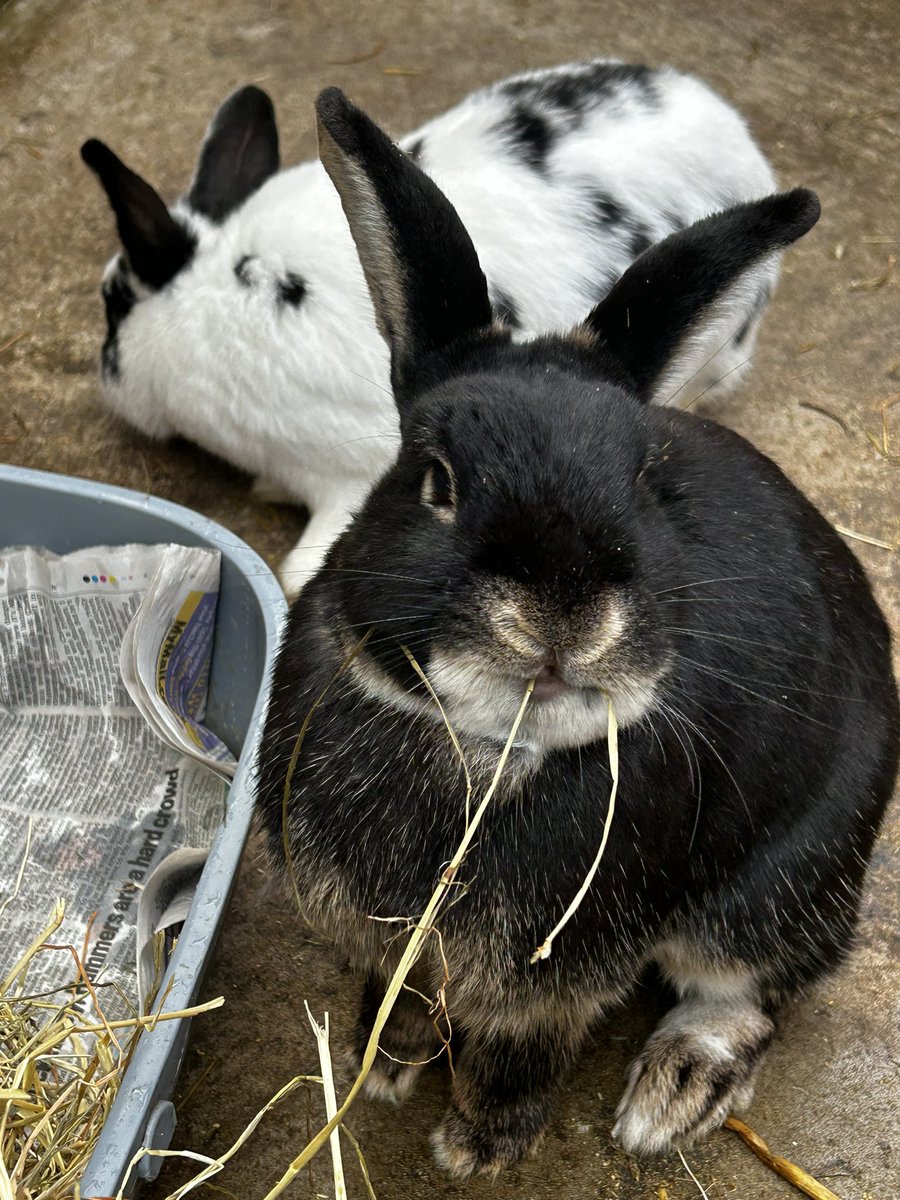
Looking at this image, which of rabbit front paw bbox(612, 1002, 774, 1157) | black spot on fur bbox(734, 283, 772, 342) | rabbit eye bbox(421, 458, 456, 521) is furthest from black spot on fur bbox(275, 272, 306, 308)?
rabbit front paw bbox(612, 1002, 774, 1157)

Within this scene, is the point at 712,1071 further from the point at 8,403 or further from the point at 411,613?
the point at 8,403

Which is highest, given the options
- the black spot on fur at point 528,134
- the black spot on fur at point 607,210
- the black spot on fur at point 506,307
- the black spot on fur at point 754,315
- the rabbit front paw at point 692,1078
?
the black spot on fur at point 528,134

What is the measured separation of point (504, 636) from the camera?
1.17 metres

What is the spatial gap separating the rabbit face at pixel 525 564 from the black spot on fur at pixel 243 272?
1418 mm

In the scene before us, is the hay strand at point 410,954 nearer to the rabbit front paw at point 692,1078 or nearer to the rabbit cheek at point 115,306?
the rabbit front paw at point 692,1078

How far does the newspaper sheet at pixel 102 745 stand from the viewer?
208 centimetres

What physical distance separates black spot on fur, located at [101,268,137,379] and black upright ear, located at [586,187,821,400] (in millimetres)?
1682

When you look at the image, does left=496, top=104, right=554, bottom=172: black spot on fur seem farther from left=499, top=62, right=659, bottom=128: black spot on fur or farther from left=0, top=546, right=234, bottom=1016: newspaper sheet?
left=0, top=546, right=234, bottom=1016: newspaper sheet

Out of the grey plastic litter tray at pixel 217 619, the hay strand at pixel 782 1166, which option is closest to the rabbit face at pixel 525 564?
the grey plastic litter tray at pixel 217 619

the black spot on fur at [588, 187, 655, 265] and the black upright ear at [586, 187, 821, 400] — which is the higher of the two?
the black upright ear at [586, 187, 821, 400]

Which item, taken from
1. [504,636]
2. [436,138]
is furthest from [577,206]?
[504,636]

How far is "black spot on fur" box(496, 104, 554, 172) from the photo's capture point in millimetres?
2707

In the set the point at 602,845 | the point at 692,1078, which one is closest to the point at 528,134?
the point at 602,845

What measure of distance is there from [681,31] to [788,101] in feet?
1.81
